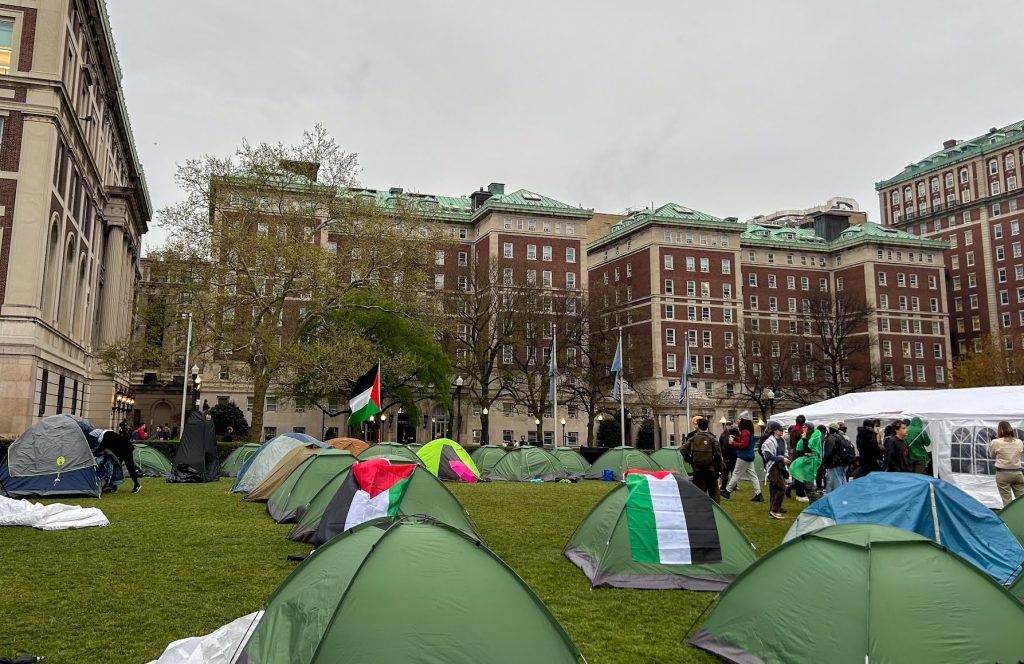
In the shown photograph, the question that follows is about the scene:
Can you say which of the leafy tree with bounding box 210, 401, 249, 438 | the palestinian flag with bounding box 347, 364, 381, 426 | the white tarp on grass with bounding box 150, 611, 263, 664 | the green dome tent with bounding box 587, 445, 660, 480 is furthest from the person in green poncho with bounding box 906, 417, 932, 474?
the leafy tree with bounding box 210, 401, 249, 438

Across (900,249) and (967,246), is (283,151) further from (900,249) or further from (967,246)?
(967,246)

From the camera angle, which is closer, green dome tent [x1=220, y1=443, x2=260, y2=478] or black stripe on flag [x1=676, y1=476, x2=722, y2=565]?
black stripe on flag [x1=676, y1=476, x2=722, y2=565]

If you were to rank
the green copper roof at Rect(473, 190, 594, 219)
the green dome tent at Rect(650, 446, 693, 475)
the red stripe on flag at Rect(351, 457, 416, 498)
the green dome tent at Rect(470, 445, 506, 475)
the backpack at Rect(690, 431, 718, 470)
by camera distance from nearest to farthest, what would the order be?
1. the red stripe on flag at Rect(351, 457, 416, 498)
2. the backpack at Rect(690, 431, 718, 470)
3. the green dome tent at Rect(650, 446, 693, 475)
4. the green dome tent at Rect(470, 445, 506, 475)
5. the green copper roof at Rect(473, 190, 594, 219)

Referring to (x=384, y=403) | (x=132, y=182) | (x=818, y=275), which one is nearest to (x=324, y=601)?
(x=384, y=403)

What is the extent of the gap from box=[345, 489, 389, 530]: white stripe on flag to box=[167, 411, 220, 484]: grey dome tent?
1510cm

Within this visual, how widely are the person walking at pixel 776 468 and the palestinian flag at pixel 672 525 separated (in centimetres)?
689

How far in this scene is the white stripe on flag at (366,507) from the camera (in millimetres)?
10133

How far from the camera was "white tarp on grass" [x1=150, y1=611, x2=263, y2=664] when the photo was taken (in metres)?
5.92

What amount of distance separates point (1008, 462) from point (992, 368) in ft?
178

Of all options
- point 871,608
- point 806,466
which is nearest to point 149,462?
point 806,466

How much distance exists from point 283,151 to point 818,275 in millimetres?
72389

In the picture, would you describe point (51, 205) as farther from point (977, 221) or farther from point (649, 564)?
point (977, 221)

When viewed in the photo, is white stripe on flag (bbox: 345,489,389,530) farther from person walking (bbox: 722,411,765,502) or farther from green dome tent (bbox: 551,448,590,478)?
green dome tent (bbox: 551,448,590,478)

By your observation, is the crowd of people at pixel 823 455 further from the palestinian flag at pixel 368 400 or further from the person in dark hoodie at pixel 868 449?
the palestinian flag at pixel 368 400
